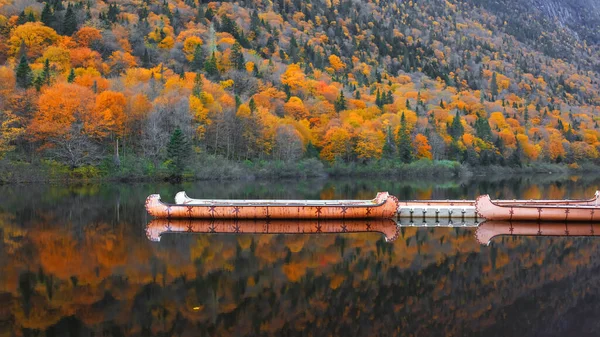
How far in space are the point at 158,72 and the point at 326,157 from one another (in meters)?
34.6

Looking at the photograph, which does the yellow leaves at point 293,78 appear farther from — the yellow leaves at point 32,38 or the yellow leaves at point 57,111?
the yellow leaves at point 57,111

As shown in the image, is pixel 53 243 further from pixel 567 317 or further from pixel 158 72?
pixel 158 72

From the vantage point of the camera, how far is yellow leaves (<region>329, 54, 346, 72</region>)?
165 m

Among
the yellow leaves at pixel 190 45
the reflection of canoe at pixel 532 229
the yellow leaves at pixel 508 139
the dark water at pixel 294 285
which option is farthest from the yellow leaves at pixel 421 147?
the dark water at pixel 294 285

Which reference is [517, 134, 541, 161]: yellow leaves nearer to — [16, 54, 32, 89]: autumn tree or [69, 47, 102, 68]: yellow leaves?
[69, 47, 102, 68]: yellow leaves

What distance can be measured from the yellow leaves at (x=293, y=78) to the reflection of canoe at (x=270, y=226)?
3743 inches

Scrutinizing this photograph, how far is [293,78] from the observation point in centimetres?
13025

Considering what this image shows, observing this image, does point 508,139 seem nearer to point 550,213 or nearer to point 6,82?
point 6,82

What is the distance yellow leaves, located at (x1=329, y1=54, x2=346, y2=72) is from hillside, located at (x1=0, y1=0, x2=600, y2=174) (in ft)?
1.63

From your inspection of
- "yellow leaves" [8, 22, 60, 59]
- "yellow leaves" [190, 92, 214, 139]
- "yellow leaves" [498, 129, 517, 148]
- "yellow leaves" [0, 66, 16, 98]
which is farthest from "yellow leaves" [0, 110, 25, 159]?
"yellow leaves" [498, 129, 517, 148]

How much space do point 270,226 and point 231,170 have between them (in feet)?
175

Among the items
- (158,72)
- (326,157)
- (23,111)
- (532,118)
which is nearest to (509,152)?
(532,118)

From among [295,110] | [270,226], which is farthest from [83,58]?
[270,226]

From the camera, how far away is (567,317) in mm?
16047
